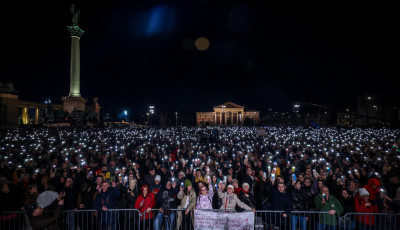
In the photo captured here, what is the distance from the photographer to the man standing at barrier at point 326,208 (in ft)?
17.3

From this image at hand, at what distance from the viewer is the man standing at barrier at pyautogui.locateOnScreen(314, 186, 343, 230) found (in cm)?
527

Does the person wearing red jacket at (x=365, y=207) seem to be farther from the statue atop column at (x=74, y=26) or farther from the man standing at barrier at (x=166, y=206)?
the statue atop column at (x=74, y=26)

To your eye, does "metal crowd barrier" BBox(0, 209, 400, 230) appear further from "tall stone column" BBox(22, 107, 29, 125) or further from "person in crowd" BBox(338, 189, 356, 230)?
"tall stone column" BBox(22, 107, 29, 125)

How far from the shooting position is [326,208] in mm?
5363

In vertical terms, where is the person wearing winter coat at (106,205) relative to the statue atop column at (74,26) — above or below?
below

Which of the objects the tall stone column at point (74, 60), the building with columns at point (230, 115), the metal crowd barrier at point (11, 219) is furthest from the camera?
the building with columns at point (230, 115)

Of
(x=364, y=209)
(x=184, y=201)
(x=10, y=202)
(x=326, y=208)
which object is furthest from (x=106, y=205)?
(x=364, y=209)

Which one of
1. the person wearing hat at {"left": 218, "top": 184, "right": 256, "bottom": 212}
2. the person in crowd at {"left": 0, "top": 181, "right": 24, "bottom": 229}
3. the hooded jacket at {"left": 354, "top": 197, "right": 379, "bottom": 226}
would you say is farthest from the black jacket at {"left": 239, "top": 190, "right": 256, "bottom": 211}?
the person in crowd at {"left": 0, "top": 181, "right": 24, "bottom": 229}

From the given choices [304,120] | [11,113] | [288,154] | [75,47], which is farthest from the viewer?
[304,120]

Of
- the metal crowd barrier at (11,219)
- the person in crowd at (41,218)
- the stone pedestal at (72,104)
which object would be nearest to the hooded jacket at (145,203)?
the person in crowd at (41,218)

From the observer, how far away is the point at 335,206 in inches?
211

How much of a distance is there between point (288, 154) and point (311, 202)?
298 inches

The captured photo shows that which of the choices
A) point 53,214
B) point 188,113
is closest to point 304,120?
point 188,113

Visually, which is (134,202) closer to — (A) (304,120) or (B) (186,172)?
(B) (186,172)
